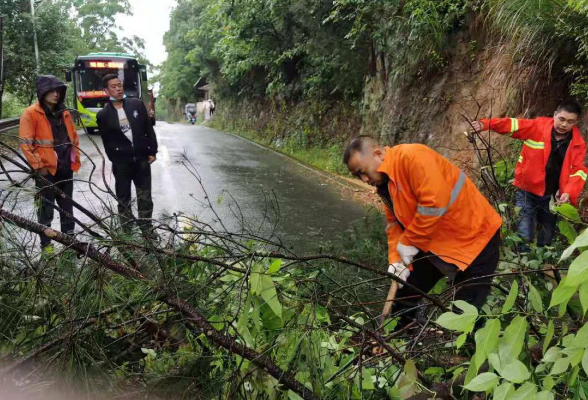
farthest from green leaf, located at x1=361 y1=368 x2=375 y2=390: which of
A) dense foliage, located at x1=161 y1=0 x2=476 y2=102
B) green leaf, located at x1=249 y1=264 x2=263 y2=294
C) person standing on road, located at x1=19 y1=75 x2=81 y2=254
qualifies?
dense foliage, located at x1=161 y1=0 x2=476 y2=102

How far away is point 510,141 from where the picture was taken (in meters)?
7.07

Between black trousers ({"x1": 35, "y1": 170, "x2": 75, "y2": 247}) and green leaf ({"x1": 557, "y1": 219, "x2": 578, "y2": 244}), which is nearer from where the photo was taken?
green leaf ({"x1": 557, "y1": 219, "x2": 578, "y2": 244})

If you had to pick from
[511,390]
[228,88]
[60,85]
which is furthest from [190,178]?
[228,88]

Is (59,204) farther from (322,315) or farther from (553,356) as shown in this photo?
(553,356)

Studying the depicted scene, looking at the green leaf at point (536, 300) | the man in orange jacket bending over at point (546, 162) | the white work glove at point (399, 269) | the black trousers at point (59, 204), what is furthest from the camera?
the man in orange jacket bending over at point (546, 162)

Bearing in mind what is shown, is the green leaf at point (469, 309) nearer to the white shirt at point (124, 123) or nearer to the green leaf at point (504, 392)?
the green leaf at point (504, 392)

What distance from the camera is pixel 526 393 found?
1.12 m

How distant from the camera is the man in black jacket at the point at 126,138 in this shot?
501cm

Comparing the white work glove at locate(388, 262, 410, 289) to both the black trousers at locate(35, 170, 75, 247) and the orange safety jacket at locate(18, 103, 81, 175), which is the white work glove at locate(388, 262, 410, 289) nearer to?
the black trousers at locate(35, 170, 75, 247)

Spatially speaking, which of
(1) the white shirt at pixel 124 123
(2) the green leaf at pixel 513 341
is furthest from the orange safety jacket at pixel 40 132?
(2) the green leaf at pixel 513 341

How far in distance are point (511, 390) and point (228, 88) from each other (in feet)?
95.0

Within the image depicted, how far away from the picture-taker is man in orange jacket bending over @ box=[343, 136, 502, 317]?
2.72 meters

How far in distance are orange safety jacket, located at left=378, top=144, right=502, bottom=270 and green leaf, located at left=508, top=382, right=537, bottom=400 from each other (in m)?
1.61

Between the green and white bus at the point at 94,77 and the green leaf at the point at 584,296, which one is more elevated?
the green and white bus at the point at 94,77
